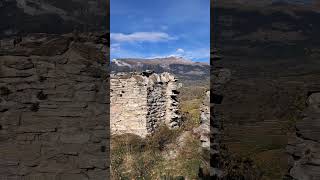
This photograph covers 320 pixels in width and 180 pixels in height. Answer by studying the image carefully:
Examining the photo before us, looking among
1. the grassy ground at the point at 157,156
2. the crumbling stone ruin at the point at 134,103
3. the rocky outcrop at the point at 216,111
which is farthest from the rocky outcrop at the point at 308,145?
the crumbling stone ruin at the point at 134,103

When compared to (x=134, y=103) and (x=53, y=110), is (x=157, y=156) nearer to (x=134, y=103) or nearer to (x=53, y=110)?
(x=134, y=103)

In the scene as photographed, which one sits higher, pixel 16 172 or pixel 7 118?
pixel 7 118

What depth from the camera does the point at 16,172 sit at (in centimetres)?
309

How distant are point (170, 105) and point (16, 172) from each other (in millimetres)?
10568

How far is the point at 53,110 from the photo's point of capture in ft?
10.3

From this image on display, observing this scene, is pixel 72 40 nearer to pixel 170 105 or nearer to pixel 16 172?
pixel 16 172

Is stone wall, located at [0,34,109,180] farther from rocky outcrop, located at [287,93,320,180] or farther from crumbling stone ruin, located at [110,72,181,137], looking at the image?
crumbling stone ruin, located at [110,72,181,137]

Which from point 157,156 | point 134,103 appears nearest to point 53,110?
point 157,156

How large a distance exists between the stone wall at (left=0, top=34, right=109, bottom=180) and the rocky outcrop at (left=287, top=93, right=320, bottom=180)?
1800 mm

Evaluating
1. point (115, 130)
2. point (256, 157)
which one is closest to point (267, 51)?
point (256, 157)

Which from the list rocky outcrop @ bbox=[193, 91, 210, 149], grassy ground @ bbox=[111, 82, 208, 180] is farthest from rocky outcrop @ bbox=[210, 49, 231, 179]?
grassy ground @ bbox=[111, 82, 208, 180]

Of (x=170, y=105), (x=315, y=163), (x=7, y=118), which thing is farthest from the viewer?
(x=170, y=105)

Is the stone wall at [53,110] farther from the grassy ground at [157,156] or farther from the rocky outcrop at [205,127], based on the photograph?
the grassy ground at [157,156]

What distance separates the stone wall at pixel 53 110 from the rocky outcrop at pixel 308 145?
180 cm
